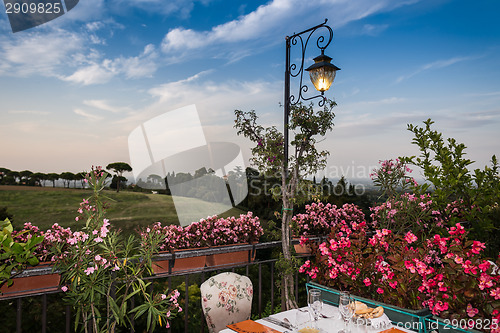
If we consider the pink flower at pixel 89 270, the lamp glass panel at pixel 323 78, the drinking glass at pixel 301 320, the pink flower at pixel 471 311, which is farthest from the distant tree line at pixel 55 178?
the pink flower at pixel 471 311

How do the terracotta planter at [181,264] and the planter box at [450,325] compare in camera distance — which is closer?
the planter box at [450,325]

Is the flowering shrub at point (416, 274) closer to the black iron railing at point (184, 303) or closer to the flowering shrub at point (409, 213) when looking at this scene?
the black iron railing at point (184, 303)

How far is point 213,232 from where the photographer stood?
372 cm

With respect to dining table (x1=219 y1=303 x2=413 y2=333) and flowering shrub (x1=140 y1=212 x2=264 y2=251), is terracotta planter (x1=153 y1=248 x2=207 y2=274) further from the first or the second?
dining table (x1=219 y1=303 x2=413 y2=333)

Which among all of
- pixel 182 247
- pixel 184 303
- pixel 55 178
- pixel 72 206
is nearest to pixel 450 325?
pixel 182 247

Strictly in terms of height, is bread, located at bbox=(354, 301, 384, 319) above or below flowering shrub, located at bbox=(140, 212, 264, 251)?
below

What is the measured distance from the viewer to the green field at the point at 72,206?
199 inches

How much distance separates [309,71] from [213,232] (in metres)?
1.98

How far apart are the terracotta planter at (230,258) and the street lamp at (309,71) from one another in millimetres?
1049

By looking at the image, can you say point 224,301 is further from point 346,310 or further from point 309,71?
point 309,71

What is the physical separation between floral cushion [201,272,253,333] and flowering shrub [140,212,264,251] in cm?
120

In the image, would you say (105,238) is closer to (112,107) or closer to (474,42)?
(112,107)

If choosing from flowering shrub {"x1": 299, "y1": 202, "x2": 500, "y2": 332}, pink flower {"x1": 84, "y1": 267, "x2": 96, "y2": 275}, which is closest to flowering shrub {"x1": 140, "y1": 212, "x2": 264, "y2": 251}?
flowering shrub {"x1": 299, "y1": 202, "x2": 500, "y2": 332}

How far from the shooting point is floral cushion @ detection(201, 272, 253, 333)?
2.34 meters
